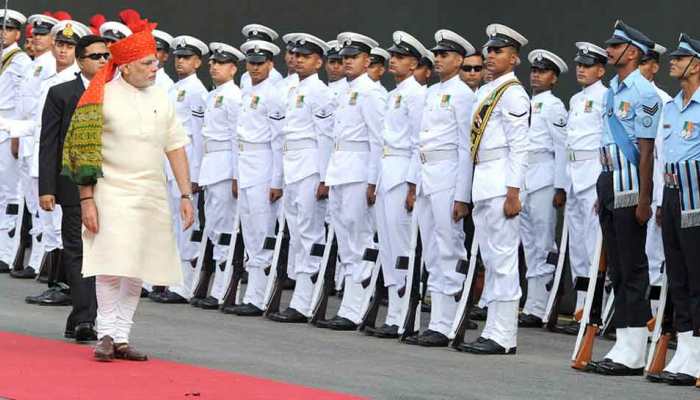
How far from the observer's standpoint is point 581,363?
1202cm

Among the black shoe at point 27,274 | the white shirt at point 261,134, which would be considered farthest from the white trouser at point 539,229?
the black shoe at point 27,274

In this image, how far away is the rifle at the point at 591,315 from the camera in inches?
474

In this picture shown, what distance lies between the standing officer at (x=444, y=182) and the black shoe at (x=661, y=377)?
82.2 inches

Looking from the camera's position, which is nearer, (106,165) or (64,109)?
(106,165)

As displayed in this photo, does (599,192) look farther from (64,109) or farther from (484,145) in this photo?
(64,109)

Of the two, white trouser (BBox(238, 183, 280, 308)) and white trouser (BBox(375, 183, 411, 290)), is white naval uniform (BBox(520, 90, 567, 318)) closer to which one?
white trouser (BBox(375, 183, 411, 290))

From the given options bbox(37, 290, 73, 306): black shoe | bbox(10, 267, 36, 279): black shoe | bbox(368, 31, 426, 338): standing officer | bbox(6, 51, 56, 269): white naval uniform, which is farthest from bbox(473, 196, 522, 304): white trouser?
bbox(10, 267, 36, 279): black shoe

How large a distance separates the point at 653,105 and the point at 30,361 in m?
4.39

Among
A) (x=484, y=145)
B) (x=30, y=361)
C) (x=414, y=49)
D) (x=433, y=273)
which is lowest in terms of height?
(x=30, y=361)

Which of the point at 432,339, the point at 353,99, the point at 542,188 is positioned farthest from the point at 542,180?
the point at 432,339

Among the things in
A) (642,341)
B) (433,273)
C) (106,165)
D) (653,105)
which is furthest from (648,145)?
(106,165)

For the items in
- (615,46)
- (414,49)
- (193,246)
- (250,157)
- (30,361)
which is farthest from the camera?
(193,246)

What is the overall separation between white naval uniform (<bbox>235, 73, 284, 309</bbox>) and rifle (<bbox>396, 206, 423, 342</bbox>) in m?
1.99

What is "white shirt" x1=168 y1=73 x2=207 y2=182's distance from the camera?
643 inches
